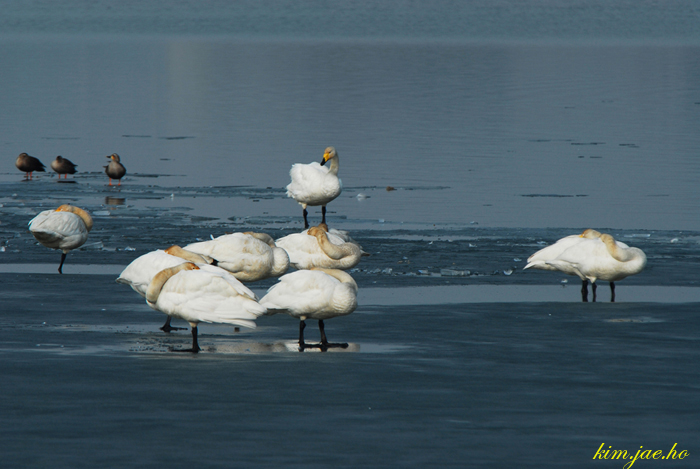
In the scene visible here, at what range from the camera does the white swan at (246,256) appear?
39.3ft

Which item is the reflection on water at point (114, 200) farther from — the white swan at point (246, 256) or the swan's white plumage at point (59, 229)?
the white swan at point (246, 256)

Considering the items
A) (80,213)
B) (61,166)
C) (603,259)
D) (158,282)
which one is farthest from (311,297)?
(61,166)

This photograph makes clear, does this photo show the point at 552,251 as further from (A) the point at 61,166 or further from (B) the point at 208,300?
(A) the point at 61,166

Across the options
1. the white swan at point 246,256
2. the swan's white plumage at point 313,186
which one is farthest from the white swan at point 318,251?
the swan's white plumage at point 313,186

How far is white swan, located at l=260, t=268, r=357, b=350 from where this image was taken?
9.89 metres

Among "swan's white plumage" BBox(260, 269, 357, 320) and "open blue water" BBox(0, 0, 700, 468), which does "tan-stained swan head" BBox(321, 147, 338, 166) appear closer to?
"open blue water" BBox(0, 0, 700, 468)

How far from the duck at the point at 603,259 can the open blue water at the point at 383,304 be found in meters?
0.40

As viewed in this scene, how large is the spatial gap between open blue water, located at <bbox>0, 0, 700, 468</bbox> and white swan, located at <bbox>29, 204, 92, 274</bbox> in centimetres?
44

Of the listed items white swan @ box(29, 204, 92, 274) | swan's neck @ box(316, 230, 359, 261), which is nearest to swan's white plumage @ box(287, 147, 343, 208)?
white swan @ box(29, 204, 92, 274)

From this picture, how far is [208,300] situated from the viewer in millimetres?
9648

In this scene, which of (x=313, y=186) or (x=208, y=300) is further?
(x=313, y=186)

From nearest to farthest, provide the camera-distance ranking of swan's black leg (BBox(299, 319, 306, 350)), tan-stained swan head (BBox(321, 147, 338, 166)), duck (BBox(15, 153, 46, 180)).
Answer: swan's black leg (BBox(299, 319, 306, 350)) < tan-stained swan head (BBox(321, 147, 338, 166)) < duck (BBox(15, 153, 46, 180))

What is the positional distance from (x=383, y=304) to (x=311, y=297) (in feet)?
8.60

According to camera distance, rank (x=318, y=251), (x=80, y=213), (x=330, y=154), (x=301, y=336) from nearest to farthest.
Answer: (x=301, y=336), (x=318, y=251), (x=80, y=213), (x=330, y=154)
